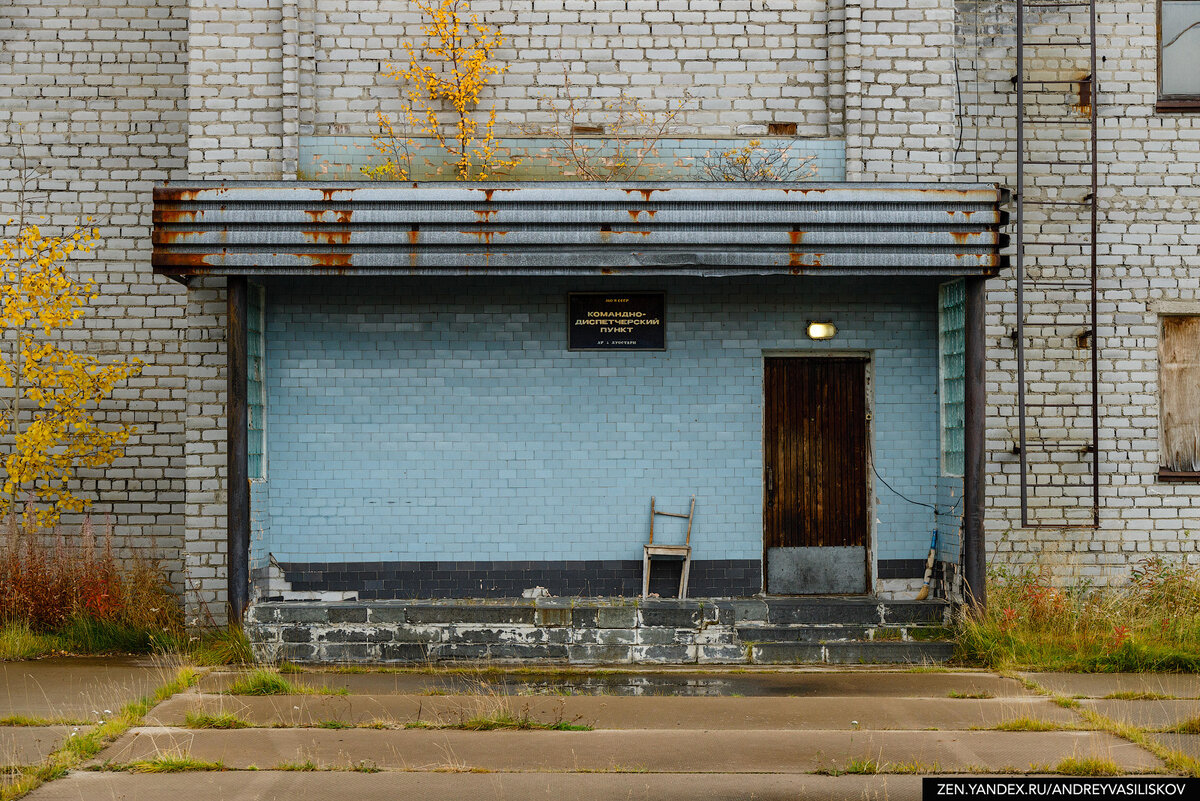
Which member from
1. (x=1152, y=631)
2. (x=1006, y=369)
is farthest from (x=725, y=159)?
(x=1152, y=631)

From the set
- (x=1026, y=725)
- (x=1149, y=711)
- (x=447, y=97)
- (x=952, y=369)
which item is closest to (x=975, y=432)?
(x=952, y=369)

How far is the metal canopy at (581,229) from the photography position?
8852mm

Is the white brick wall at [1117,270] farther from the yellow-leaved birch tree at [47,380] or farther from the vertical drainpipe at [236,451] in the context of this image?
the yellow-leaved birch tree at [47,380]

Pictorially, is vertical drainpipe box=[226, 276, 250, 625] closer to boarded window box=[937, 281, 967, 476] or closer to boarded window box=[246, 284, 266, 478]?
boarded window box=[246, 284, 266, 478]

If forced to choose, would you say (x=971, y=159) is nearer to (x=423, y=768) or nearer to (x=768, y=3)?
(x=768, y=3)

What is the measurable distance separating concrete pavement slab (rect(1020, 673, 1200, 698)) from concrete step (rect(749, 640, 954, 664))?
2.41 ft

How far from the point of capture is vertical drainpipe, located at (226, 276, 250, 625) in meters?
9.06

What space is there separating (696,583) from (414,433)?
2889 millimetres

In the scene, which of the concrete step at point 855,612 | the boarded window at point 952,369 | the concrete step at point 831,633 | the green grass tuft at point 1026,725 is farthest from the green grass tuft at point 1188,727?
the boarded window at point 952,369

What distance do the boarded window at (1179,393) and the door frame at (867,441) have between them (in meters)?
2.94

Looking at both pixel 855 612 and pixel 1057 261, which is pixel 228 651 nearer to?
pixel 855 612

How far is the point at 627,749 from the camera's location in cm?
642

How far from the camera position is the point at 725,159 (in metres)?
9.82

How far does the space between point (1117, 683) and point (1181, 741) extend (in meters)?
1.72
